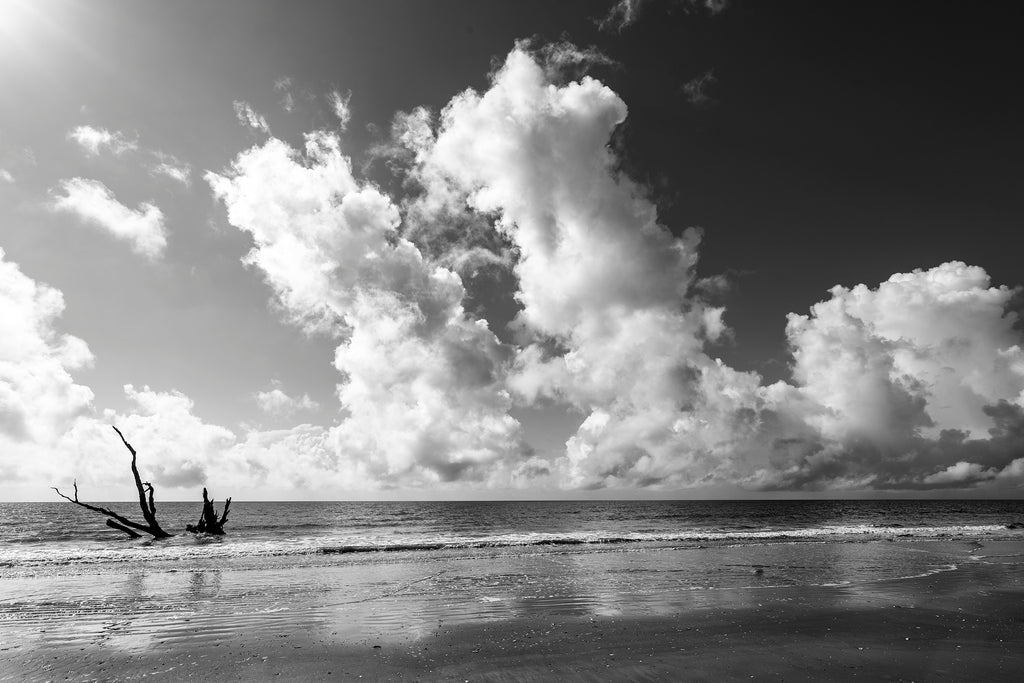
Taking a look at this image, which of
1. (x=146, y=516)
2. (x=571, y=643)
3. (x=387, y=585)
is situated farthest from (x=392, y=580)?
(x=146, y=516)

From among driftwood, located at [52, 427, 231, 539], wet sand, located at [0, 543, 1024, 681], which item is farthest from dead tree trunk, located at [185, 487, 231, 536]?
wet sand, located at [0, 543, 1024, 681]

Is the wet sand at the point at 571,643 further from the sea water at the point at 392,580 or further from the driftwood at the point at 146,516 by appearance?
the driftwood at the point at 146,516

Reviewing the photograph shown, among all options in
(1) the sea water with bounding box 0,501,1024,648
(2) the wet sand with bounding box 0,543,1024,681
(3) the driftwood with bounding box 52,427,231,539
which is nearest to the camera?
(2) the wet sand with bounding box 0,543,1024,681

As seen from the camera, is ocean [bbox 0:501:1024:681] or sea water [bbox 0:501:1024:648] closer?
ocean [bbox 0:501:1024:681]

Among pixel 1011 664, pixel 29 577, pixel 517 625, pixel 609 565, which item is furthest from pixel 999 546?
pixel 29 577

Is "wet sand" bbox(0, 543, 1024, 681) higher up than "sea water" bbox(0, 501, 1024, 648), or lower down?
higher up

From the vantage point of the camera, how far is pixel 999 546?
3588 centimetres

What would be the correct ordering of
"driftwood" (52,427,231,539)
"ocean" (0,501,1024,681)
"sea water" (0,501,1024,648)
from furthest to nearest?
"driftwood" (52,427,231,539) < "sea water" (0,501,1024,648) < "ocean" (0,501,1024,681)

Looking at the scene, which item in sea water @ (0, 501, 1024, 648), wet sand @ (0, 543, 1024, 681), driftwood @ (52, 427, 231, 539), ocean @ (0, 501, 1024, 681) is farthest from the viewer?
driftwood @ (52, 427, 231, 539)

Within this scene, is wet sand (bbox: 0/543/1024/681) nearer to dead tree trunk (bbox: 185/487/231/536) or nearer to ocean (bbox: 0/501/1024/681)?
ocean (bbox: 0/501/1024/681)

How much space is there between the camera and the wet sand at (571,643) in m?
9.84

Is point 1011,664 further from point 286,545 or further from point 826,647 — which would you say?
point 286,545

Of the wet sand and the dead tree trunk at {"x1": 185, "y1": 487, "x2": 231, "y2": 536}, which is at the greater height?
the wet sand

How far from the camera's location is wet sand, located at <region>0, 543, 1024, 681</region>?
984cm
